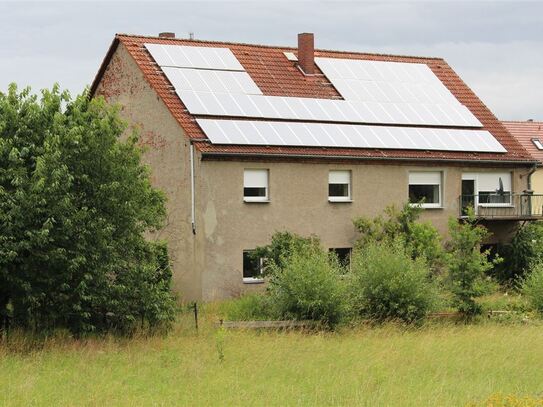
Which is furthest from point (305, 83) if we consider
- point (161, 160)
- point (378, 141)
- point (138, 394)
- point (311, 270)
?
point (138, 394)

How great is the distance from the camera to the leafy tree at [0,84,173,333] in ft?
75.3

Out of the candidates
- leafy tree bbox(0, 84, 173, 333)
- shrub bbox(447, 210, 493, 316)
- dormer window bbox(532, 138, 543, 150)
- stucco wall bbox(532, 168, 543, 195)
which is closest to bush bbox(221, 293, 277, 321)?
leafy tree bbox(0, 84, 173, 333)

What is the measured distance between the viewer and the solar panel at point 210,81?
3588 cm

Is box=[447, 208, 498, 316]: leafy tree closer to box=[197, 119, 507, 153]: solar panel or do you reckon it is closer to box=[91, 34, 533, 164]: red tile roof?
box=[91, 34, 533, 164]: red tile roof

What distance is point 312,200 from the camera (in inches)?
1399

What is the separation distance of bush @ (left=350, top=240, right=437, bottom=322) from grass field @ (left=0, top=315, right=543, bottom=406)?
0.93 meters

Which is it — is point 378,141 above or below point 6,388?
above

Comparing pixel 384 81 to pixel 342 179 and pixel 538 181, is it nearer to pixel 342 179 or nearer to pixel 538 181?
pixel 342 179

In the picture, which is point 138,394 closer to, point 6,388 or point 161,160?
point 6,388

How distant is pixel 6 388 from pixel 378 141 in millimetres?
21590

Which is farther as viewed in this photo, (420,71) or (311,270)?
(420,71)

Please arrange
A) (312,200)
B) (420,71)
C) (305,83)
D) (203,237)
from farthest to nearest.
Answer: (420,71)
(305,83)
(312,200)
(203,237)

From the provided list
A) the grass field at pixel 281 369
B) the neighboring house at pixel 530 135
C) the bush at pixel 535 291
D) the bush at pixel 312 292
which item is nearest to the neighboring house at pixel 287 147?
the bush at pixel 312 292

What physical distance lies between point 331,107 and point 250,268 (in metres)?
7.10
